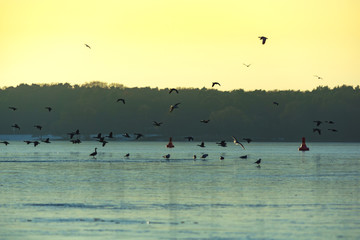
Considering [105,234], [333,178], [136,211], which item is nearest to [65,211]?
[136,211]

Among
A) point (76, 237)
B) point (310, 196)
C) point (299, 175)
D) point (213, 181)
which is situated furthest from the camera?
point (299, 175)

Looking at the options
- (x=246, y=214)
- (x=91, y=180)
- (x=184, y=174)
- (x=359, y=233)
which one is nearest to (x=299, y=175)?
(x=184, y=174)

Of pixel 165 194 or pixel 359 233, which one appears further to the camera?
pixel 165 194

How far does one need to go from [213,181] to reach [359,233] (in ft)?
80.0

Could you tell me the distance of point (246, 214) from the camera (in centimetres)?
3222

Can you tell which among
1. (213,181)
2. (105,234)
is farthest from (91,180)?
(105,234)

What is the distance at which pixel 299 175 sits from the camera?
193 ft

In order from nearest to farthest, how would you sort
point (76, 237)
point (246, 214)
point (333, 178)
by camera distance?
1. point (76, 237)
2. point (246, 214)
3. point (333, 178)

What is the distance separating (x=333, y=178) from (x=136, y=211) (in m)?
24.5

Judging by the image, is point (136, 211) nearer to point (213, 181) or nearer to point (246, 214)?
point (246, 214)

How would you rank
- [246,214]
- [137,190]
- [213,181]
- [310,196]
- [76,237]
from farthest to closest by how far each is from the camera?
[213,181]
[137,190]
[310,196]
[246,214]
[76,237]

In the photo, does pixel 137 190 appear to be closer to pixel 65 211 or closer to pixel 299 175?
pixel 65 211

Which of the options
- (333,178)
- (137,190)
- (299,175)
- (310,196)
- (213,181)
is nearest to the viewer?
(310,196)

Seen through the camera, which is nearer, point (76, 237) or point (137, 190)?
point (76, 237)
